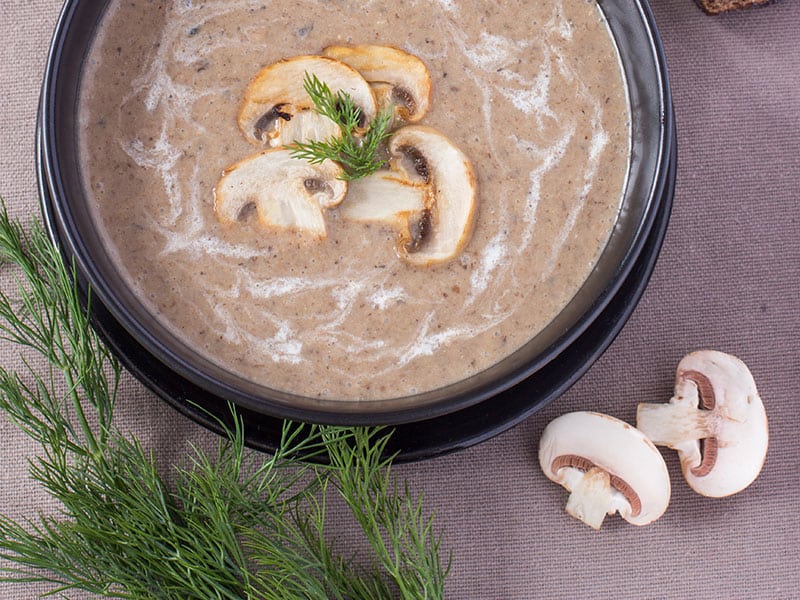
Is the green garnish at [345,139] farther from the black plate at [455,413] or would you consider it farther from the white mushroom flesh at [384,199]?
the black plate at [455,413]

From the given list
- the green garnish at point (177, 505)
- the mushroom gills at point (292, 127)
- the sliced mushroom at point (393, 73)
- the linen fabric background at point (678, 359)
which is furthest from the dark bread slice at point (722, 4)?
the green garnish at point (177, 505)

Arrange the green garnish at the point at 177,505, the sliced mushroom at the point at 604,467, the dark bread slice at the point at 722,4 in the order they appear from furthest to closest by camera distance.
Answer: the dark bread slice at the point at 722,4, the sliced mushroom at the point at 604,467, the green garnish at the point at 177,505

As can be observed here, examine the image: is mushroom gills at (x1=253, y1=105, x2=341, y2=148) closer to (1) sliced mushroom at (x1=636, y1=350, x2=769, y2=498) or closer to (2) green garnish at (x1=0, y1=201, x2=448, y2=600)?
(2) green garnish at (x1=0, y1=201, x2=448, y2=600)

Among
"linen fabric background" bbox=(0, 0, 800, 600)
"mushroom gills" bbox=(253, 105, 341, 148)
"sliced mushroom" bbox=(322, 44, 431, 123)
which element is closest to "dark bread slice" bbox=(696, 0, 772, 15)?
"linen fabric background" bbox=(0, 0, 800, 600)

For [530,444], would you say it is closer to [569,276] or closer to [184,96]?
[569,276]

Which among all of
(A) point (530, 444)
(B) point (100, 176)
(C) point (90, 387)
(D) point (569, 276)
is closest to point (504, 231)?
(D) point (569, 276)

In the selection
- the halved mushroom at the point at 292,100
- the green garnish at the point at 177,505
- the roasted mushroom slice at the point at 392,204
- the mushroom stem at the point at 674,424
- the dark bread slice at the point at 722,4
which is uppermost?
the dark bread slice at the point at 722,4

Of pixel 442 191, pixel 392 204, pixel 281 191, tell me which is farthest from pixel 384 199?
pixel 281 191
